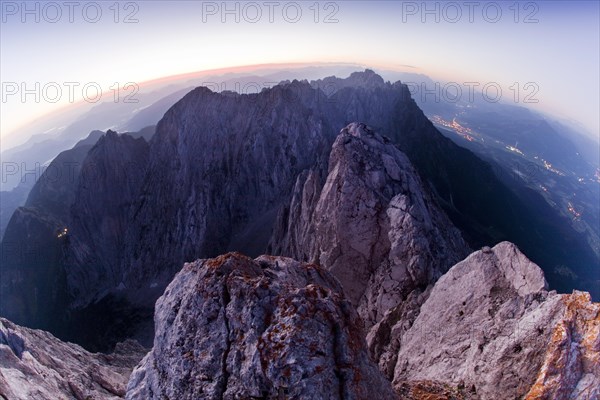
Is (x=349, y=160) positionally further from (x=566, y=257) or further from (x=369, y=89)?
(x=566, y=257)

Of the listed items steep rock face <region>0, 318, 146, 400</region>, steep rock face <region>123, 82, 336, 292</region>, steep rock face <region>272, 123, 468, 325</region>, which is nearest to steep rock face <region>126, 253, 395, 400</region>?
steep rock face <region>0, 318, 146, 400</region>

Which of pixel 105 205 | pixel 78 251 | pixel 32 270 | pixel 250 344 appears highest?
pixel 250 344

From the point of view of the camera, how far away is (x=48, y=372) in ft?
95.7

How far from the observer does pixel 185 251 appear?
11638 cm

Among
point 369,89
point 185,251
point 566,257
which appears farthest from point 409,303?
point 566,257

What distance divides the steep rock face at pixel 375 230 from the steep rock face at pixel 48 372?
2627 centimetres

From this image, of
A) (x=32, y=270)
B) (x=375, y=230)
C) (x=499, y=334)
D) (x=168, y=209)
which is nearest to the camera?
(x=499, y=334)

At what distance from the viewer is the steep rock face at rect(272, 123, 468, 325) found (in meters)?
39.9

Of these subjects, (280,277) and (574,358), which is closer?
(574,358)

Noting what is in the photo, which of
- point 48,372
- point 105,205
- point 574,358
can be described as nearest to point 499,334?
point 574,358

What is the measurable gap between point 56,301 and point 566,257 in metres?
215

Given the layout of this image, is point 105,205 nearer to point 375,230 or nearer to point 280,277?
point 375,230

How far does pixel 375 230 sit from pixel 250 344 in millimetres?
31480

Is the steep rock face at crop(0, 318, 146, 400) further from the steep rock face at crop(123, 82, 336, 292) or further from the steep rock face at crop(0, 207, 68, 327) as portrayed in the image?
the steep rock face at crop(0, 207, 68, 327)
